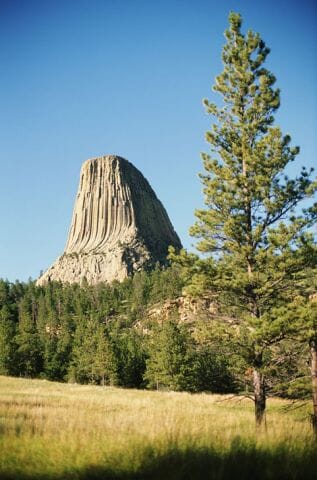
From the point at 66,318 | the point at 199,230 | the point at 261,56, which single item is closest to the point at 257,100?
the point at 261,56

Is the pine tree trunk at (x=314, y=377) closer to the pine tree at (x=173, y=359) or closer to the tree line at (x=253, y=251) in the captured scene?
the tree line at (x=253, y=251)

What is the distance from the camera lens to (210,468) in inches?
232

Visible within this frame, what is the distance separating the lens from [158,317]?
93.1 meters

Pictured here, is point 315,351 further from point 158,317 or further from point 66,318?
point 66,318

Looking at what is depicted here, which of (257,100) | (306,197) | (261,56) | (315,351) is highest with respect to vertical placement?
(261,56)

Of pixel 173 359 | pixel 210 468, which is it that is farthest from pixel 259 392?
pixel 173 359

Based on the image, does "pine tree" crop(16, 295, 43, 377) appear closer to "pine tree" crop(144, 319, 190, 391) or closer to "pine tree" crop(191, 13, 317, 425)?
"pine tree" crop(144, 319, 190, 391)

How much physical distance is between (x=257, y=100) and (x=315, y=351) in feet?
28.4

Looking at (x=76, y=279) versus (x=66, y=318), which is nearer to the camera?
(x=66, y=318)

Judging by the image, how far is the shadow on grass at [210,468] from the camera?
5664 mm

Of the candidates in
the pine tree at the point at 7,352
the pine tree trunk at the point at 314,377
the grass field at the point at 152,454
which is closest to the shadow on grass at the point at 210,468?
the grass field at the point at 152,454

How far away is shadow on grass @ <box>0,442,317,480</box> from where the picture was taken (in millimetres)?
5664

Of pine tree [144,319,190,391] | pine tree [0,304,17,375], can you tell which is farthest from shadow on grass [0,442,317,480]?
pine tree [0,304,17,375]

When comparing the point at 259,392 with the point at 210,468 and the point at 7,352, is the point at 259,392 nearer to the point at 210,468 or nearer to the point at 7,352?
the point at 210,468
